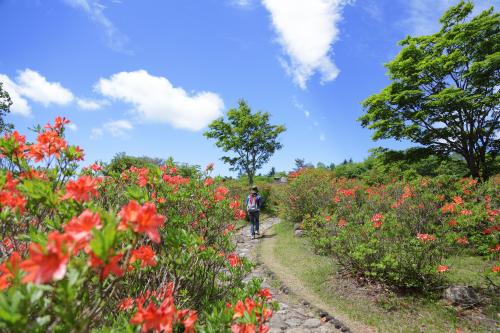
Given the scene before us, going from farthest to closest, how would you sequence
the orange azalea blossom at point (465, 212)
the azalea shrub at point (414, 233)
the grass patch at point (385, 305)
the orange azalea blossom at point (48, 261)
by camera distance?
the orange azalea blossom at point (465, 212) < the azalea shrub at point (414, 233) < the grass patch at point (385, 305) < the orange azalea blossom at point (48, 261)

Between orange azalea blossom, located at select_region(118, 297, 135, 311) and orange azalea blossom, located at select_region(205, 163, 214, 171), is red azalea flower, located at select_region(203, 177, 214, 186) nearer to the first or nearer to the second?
orange azalea blossom, located at select_region(205, 163, 214, 171)

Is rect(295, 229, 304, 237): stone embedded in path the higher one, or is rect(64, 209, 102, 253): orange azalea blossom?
rect(64, 209, 102, 253): orange azalea blossom

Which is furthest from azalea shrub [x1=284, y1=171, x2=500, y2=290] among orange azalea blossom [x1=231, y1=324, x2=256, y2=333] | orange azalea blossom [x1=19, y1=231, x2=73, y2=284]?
orange azalea blossom [x1=19, y1=231, x2=73, y2=284]

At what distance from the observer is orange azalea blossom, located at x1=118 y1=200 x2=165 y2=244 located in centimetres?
117

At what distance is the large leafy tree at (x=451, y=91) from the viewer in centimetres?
1337

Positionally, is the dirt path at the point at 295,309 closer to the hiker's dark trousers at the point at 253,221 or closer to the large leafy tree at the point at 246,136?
the hiker's dark trousers at the point at 253,221

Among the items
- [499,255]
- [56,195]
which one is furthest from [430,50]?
[56,195]

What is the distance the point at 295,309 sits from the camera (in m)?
5.20

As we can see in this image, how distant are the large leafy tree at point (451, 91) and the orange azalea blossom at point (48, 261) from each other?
15551 millimetres

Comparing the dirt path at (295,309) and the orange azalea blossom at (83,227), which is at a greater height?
the orange azalea blossom at (83,227)

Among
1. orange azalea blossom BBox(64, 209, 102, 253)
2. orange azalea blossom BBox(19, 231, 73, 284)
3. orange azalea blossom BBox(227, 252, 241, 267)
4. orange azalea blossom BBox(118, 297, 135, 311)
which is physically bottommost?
orange azalea blossom BBox(118, 297, 135, 311)

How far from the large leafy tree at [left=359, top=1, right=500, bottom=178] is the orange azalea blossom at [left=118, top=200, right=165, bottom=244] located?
1522cm

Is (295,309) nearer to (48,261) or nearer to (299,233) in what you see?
(48,261)

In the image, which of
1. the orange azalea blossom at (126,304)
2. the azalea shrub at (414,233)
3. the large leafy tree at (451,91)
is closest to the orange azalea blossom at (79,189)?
the orange azalea blossom at (126,304)
